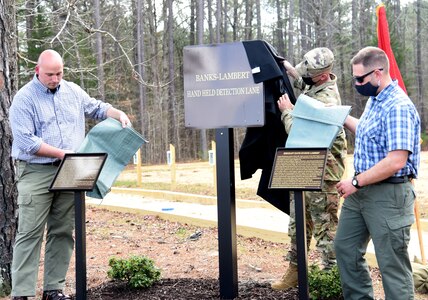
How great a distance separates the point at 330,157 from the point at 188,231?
4286 mm

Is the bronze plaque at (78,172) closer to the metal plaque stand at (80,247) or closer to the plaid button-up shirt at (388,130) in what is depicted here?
the metal plaque stand at (80,247)

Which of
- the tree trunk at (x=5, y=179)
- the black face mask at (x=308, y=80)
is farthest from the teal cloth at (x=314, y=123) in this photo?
the tree trunk at (x=5, y=179)

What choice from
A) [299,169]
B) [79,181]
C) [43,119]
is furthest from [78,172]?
[299,169]

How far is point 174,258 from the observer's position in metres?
6.93

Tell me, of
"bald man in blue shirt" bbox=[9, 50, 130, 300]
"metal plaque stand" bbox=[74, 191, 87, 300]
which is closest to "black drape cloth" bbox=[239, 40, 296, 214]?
"bald man in blue shirt" bbox=[9, 50, 130, 300]

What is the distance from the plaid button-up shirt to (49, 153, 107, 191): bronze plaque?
1755mm

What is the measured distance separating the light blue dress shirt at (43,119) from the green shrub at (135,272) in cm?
109

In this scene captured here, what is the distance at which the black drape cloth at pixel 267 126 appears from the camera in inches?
183

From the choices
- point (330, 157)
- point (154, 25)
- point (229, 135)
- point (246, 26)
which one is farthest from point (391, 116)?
point (246, 26)

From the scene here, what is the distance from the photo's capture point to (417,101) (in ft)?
128

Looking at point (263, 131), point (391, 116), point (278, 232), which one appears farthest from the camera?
point (278, 232)

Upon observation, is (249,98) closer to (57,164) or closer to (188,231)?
(57,164)

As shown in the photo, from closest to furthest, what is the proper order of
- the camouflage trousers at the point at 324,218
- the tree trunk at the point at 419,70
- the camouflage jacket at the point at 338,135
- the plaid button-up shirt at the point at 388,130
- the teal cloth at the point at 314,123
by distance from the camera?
the plaid button-up shirt at the point at 388,130, the teal cloth at the point at 314,123, the camouflage jacket at the point at 338,135, the camouflage trousers at the point at 324,218, the tree trunk at the point at 419,70

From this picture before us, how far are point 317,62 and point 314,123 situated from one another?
764mm
